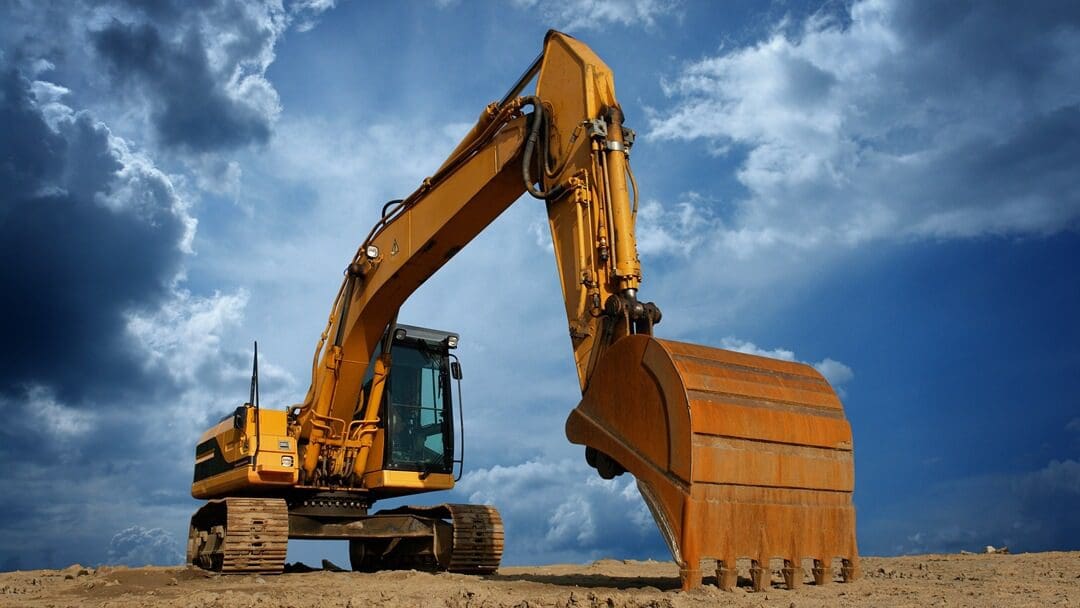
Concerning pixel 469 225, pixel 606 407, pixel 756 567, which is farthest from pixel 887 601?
pixel 469 225

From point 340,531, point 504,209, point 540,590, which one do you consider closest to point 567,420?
point 540,590

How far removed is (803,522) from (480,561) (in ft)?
16.6

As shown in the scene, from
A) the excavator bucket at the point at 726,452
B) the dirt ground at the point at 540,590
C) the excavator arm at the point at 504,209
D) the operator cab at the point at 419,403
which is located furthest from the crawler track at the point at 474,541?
the excavator bucket at the point at 726,452

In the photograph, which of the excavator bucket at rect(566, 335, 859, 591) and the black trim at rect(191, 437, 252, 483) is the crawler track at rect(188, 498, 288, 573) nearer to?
the black trim at rect(191, 437, 252, 483)

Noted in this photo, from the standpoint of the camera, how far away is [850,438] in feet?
21.4

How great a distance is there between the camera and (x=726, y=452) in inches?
221

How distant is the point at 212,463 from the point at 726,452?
7.92m

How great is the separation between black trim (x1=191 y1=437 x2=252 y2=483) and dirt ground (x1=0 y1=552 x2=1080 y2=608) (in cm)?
121

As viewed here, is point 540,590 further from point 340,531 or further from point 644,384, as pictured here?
point 340,531

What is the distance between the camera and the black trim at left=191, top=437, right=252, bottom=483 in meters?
10.5

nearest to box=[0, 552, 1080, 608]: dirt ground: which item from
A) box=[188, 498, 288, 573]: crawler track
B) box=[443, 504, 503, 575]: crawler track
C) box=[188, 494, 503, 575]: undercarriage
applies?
box=[188, 498, 288, 573]: crawler track

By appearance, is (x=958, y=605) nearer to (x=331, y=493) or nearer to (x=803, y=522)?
(x=803, y=522)

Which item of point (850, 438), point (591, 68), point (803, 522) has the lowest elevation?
point (803, 522)

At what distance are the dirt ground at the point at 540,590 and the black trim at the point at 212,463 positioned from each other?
121cm
